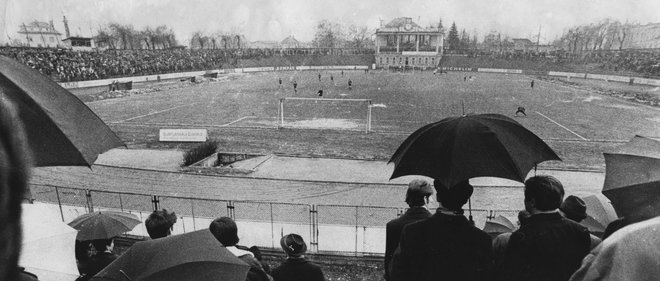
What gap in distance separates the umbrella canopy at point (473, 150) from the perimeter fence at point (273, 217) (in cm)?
499

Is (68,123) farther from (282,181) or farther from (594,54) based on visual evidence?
(594,54)

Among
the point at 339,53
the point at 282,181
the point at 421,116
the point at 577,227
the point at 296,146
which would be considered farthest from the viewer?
→ the point at 339,53

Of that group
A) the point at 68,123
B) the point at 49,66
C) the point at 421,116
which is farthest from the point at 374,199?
the point at 49,66

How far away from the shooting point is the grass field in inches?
851

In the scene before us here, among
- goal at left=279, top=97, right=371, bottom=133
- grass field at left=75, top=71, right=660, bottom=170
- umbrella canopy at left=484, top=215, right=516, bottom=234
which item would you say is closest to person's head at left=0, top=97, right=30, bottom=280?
umbrella canopy at left=484, top=215, right=516, bottom=234

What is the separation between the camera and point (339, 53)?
370 feet

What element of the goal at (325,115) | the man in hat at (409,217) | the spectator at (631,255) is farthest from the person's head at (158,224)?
the goal at (325,115)

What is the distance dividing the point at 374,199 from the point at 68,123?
10.9 metres

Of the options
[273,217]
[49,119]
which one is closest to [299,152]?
[273,217]

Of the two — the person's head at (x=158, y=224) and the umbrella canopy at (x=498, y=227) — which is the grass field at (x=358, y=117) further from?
the person's head at (x=158, y=224)

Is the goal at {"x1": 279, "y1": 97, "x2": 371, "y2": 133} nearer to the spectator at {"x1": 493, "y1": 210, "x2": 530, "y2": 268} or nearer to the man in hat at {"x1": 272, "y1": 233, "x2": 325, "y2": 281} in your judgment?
the man in hat at {"x1": 272, "y1": 233, "x2": 325, "y2": 281}

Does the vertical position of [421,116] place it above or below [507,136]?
below

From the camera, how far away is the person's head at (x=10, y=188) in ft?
2.78

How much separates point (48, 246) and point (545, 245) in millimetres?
4104
